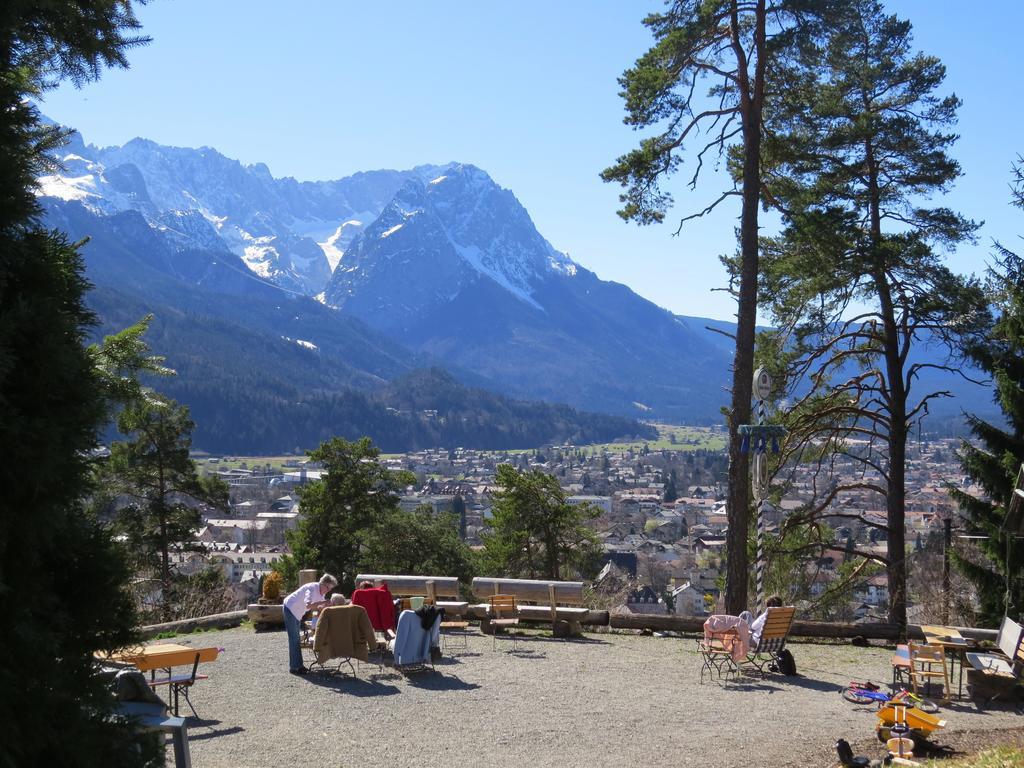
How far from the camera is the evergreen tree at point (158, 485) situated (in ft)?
79.5

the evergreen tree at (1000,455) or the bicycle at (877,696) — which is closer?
the bicycle at (877,696)

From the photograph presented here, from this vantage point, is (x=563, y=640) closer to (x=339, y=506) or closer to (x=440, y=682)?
(x=440, y=682)

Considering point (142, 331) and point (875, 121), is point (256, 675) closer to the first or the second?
point (142, 331)

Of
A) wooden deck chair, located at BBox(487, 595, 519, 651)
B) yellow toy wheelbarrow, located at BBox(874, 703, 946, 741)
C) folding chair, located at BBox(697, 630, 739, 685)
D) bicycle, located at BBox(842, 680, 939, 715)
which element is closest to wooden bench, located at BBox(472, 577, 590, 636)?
wooden deck chair, located at BBox(487, 595, 519, 651)

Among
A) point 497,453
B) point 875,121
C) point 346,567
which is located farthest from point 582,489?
point 875,121

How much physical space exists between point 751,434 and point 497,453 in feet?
601

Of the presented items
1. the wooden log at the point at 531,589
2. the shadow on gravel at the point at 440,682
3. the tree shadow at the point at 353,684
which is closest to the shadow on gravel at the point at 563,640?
the wooden log at the point at 531,589

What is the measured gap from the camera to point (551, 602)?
1455 cm

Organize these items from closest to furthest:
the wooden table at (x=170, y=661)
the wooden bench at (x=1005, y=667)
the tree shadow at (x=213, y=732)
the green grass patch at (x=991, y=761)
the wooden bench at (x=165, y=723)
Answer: the wooden bench at (x=165, y=723) → the green grass patch at (x=991, y=761) → the tree shadow at (x=213, y=732) → the wooden table at (x=170, y=661) → the wooden bench at (x=1005, y=667)

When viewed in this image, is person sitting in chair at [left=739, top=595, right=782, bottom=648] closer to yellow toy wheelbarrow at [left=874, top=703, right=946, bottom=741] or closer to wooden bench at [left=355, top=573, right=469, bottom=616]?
yellow toy wheelbarrow at [left=874, top=703, right=946, bottom=741]

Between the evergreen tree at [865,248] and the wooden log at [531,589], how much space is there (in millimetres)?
5267

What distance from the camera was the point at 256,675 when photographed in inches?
437

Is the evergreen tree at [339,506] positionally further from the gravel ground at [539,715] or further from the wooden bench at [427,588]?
the gravel ground at [539,715]

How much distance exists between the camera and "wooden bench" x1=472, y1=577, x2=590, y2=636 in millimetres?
14508
